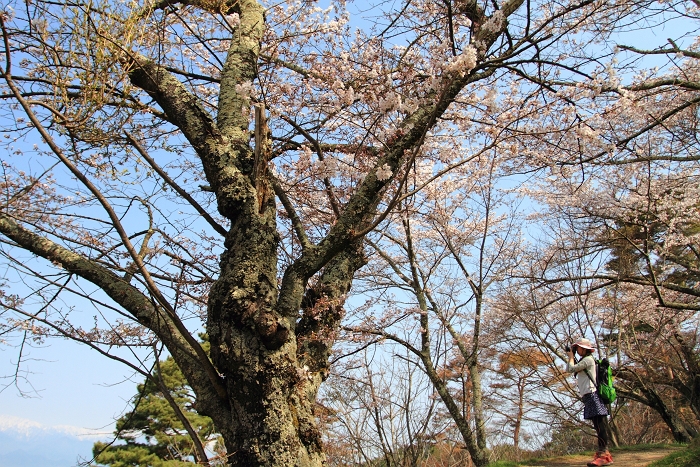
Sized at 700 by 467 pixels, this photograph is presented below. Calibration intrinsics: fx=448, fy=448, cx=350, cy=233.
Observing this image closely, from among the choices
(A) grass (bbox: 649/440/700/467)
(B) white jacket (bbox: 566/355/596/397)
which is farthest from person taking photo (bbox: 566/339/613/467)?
(A) grass (bbox: 649/440/700/467)

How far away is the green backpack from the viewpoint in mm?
4570

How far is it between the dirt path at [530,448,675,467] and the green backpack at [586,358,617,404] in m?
1.51

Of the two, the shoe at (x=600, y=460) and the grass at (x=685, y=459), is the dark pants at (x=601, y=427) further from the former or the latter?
the grass at (x=685, y=459)

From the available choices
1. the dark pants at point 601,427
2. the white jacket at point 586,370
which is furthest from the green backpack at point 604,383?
the dark pants at point 601,427

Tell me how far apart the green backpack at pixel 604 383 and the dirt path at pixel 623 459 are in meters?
1.51

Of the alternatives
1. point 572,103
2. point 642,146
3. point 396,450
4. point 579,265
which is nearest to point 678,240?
point 579,265

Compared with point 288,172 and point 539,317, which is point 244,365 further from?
point 539,317

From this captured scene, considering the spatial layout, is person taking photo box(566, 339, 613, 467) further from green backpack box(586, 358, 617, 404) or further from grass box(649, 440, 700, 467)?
grass box(649, 440, 700, 467)

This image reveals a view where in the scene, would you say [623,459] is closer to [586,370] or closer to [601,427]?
[601,427]

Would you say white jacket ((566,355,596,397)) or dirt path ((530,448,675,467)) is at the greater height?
white jacket ((566,355,596,397))

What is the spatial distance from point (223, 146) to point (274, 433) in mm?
1532

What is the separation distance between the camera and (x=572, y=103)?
3.45 meters

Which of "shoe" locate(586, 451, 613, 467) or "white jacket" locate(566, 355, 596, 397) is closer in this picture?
"white jacket" locate(566, 355, 596, 397)

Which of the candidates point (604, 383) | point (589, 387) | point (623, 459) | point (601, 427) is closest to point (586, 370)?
point (589, 387)
